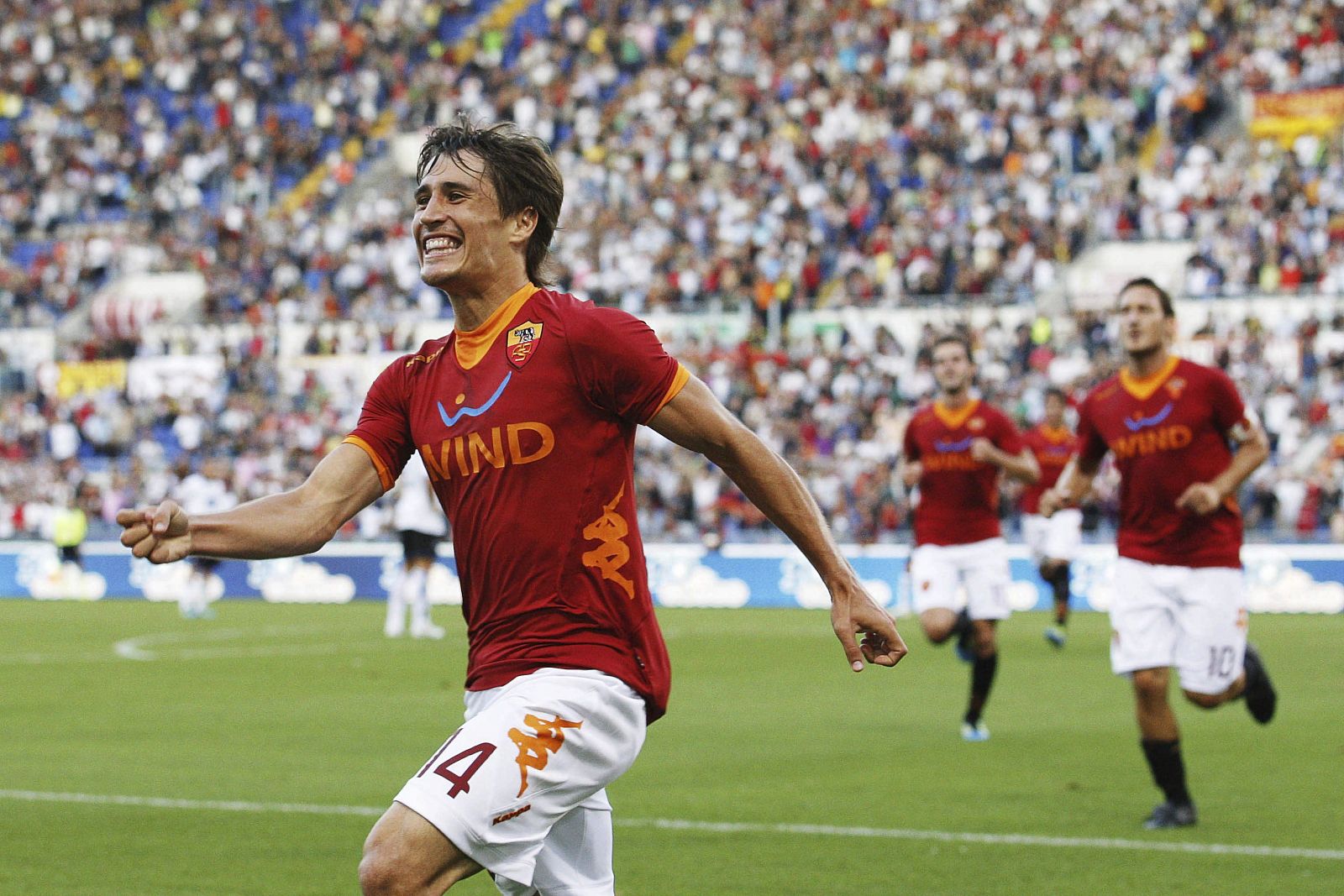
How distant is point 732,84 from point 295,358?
10200 mm

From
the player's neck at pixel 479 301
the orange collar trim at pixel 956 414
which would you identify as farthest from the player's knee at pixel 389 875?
the orange collar trim at pixel 956 414

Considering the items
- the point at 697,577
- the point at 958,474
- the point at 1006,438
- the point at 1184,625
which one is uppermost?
the point at 1006,438

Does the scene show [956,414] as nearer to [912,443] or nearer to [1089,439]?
[912,443]

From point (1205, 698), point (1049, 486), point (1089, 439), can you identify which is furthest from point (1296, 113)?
point (1205, 698)

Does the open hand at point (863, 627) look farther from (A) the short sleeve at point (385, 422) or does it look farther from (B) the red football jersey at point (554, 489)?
(A) the short sleeve at point (385, 422)

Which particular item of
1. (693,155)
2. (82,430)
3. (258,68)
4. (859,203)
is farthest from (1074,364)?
(258,68)

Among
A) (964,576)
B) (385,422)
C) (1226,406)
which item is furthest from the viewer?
Answer: (964,576)

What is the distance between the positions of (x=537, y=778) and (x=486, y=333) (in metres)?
1.15

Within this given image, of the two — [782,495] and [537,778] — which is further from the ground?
[782,495]

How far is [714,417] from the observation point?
480cm

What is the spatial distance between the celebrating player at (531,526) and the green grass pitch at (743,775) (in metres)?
3.23

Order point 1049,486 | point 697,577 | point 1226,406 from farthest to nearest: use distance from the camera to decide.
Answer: point 697,577, point 1049,486, point 1226,406

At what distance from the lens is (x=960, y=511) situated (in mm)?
13852

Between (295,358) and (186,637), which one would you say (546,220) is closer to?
(186,637)
